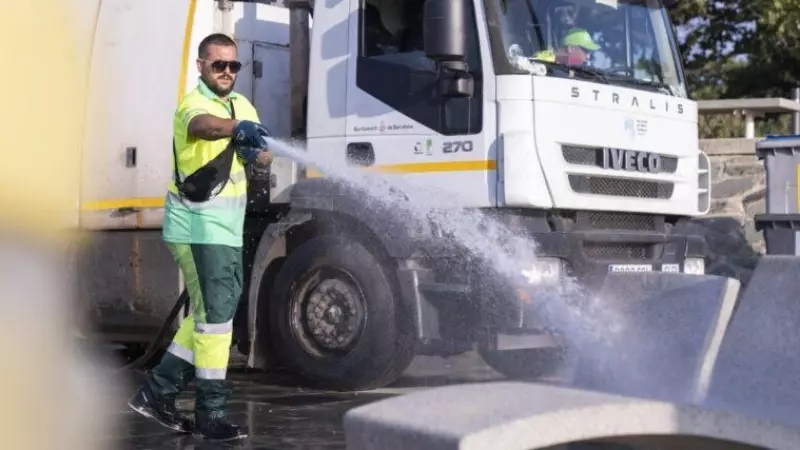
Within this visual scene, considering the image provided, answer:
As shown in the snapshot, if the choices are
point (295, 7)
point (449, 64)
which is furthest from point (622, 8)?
point (295, 7)

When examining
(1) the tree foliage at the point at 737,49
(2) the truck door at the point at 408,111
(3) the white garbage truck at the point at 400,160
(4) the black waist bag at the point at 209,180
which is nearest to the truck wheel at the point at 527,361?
(3) the white garbage truck at the point at 400,160

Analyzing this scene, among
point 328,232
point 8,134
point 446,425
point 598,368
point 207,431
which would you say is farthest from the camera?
point 328,232

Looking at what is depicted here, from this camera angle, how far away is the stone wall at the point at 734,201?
12.2m

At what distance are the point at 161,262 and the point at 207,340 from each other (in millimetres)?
2550

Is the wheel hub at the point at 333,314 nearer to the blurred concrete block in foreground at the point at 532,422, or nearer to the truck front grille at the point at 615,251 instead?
the truck front grille at the point at 615,251

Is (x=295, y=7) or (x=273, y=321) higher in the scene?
(x=295, y=7)

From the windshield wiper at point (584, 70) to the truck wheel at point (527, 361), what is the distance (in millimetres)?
1722

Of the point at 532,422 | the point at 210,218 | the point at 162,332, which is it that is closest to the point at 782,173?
the point at 162,332

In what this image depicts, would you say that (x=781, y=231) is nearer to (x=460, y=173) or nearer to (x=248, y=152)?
(x=460, y=173)

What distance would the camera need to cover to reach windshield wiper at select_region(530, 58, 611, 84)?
8.12m

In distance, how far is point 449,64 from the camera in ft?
25.9

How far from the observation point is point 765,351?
3795 mm

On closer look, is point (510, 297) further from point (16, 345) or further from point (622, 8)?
point (16, 345)

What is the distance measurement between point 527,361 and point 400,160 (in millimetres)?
1647
